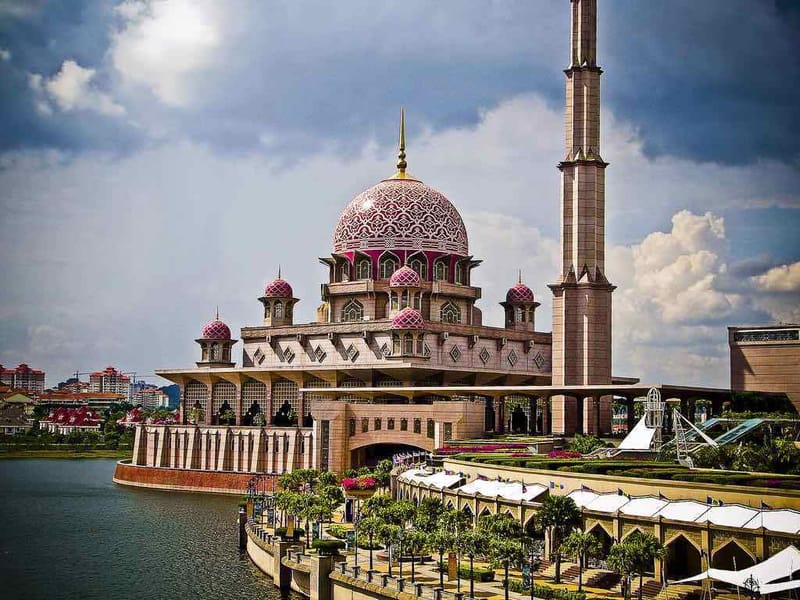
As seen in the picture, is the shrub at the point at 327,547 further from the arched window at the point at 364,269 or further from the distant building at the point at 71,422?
the distant building at the point at 71,422

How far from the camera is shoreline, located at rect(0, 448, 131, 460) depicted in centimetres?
10894

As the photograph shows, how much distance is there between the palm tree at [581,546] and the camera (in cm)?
3028

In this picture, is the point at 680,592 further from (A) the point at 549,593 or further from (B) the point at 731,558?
(A) the point at 549,593

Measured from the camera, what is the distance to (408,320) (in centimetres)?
6656

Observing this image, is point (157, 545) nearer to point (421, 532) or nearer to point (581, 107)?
point (421, 532)

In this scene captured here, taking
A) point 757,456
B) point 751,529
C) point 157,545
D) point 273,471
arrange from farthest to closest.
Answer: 1. point 273,471
2. point 157,545
3. point 757,456
4. point 751,529

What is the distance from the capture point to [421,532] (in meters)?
33.7

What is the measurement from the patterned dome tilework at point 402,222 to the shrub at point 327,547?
40.1m

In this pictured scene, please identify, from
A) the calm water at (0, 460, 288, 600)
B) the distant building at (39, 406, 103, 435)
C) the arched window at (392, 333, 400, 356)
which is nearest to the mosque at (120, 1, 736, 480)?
the arched window at (392, 333, 400, 356)

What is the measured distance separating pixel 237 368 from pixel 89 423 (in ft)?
226

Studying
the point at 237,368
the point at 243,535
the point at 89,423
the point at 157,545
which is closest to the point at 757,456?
the point at 243,535

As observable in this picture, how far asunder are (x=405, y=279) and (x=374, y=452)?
11.4 metres

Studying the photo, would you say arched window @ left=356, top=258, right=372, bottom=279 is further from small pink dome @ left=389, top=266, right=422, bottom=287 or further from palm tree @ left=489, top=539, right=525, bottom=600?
palm tree @ left=489, top=539, right=525, bottom=600

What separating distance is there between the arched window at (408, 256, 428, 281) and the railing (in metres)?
41.2
